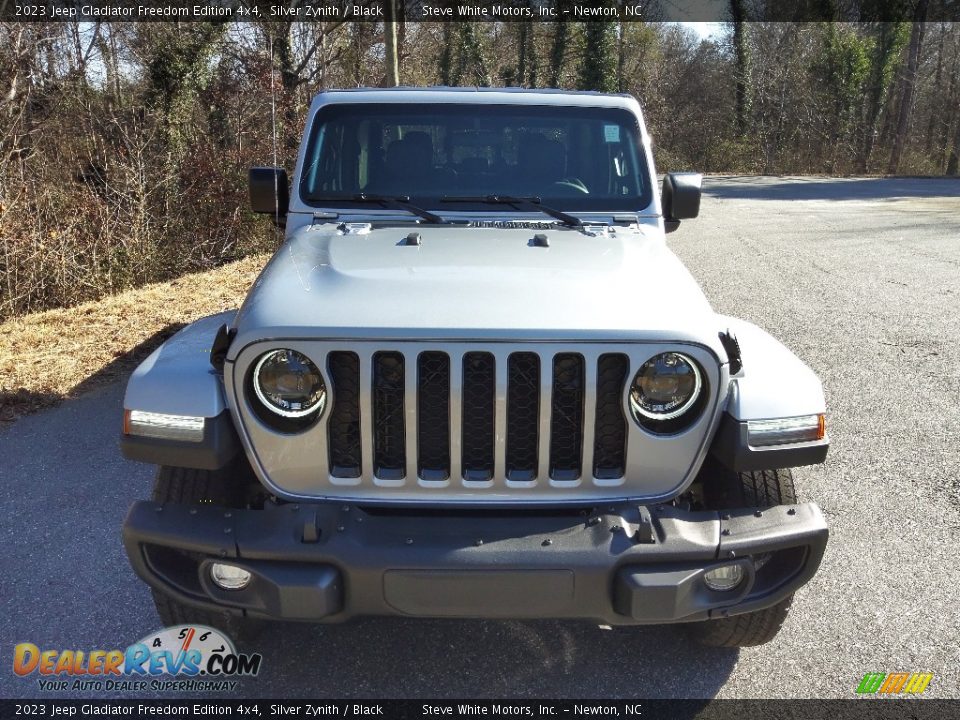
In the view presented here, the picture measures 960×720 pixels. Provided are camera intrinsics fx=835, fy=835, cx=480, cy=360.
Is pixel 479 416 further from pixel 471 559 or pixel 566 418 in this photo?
pixel 471 559

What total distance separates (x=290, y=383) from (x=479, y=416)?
1.83 feet

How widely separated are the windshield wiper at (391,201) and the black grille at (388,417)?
4.27 ft

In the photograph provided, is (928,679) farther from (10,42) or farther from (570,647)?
(10,42)

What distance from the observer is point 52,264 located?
27.2 ft

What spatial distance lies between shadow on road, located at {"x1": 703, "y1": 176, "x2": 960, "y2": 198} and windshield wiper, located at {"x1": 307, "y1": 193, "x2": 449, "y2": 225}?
62.3ft

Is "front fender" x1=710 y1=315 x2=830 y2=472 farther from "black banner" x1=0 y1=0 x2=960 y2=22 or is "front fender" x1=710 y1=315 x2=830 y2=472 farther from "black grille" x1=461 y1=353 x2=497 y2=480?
"black banner" x1=0 y1=0 x2=960 y2=22

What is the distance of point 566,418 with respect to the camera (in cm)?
246

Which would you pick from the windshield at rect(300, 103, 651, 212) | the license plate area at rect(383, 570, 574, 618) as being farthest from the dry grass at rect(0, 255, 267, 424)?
the license plate area at rect(383, 570, 574, 618)

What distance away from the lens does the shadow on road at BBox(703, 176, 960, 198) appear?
845 inches

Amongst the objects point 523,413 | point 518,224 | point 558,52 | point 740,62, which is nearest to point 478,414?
point 523,413

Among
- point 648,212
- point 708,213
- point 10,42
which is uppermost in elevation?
point 10,42

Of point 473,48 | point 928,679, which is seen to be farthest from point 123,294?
point 473,48

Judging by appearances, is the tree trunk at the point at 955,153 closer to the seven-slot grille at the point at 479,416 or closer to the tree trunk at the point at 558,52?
the tree trunk at the point at 558,52

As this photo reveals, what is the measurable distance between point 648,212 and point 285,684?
8.06ft
